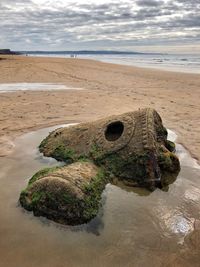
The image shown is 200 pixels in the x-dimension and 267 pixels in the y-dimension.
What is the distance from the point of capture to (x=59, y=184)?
4.53m

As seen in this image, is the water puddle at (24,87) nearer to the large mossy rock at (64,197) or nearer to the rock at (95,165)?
the rock at (95,165)

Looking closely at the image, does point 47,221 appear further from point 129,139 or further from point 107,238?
point 129,139

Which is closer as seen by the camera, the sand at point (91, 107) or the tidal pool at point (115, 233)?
the tidal pool at point (115, 233)

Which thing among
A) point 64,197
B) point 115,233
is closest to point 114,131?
point 64,197

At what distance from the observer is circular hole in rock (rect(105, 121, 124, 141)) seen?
6354 mm

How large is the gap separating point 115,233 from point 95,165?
5.62ft

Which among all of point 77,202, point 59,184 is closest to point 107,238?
point 77,202

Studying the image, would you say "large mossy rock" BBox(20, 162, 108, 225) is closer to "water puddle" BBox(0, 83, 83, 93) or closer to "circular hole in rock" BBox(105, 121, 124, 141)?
"circular hole in rock" BBox(105, 121, 124, 141)

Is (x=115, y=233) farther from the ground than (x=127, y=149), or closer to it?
closer to it

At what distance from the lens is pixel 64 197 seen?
444cm

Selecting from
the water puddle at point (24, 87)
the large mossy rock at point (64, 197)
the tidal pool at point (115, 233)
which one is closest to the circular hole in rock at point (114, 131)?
the tidal pool at point (115, 233)

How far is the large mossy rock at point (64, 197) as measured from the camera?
14.5 feet

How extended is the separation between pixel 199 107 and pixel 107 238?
9264 mm

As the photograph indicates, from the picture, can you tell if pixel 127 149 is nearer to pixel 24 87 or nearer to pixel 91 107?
pixel 91 107
